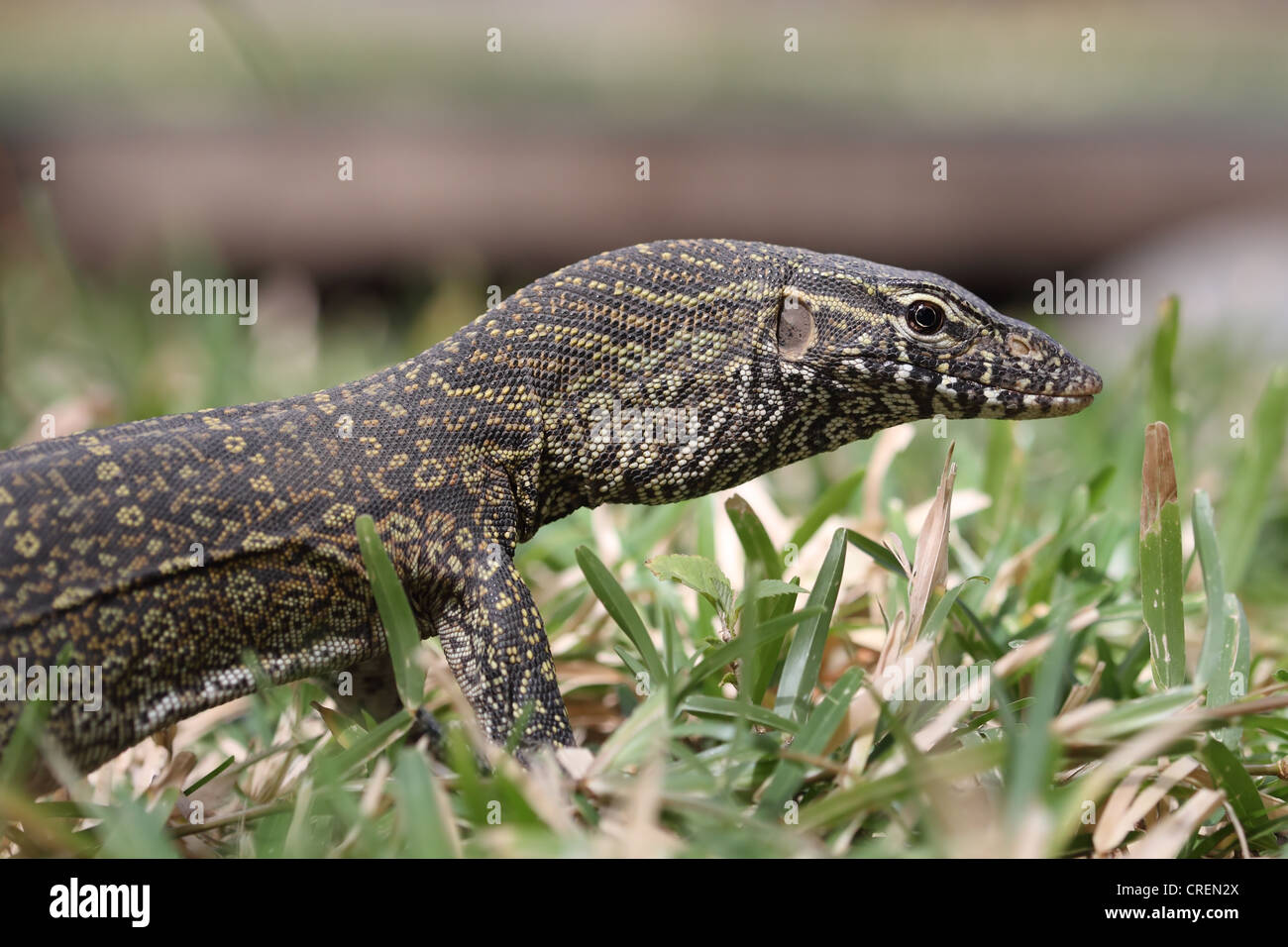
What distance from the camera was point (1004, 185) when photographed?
12758 millimetres

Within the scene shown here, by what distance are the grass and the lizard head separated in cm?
31

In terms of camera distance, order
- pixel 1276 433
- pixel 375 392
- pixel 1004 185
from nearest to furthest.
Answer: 1. pixel 375 392
2. pixel 1276 433
3. pixel 1004 185

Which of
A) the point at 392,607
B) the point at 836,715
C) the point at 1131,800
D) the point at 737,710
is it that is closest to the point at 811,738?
the point at 836,715

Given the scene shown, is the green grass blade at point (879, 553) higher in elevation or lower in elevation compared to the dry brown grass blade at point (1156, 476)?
lower

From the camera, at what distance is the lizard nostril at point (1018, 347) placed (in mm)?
3643

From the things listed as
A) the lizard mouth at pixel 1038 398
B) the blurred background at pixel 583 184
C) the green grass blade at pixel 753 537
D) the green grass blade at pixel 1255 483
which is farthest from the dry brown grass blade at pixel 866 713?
the blurred background at pixel 583 184

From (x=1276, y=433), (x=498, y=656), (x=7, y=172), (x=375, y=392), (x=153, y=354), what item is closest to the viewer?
(x=498, y=656)

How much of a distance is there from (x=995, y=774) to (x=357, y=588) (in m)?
1.80

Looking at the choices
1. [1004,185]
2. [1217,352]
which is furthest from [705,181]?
[1217,352]
